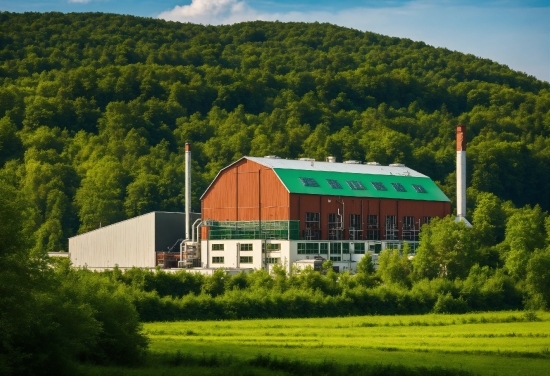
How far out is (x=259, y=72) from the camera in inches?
7633

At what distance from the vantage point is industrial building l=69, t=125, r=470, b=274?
9931 cm

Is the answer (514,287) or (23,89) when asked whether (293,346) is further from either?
(23,89)

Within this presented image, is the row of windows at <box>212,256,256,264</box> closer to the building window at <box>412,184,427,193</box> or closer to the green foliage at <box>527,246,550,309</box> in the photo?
the building window at <box>412,184,427,193</box>

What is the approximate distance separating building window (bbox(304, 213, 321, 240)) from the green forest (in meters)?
8.07

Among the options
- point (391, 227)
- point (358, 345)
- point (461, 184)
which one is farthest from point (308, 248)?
point (358, 345)

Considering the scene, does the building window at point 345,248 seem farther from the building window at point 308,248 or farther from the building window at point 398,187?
the building window at point 398,187

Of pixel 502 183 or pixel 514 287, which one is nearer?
pixel 514 287

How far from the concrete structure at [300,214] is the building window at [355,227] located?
0.29 ft

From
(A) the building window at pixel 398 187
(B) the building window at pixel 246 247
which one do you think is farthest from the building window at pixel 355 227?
(B) the building window at pixel 246 247

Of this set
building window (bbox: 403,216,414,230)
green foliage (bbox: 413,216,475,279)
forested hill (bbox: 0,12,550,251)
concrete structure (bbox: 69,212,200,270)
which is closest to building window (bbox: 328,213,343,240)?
building window (bbox: 403,216,414,230)

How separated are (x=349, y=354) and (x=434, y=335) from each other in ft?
36.2

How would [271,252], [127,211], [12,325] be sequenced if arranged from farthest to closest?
[127,211], [271,252], [12,325]

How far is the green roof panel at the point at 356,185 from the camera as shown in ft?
330

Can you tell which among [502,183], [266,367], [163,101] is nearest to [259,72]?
[163,101]
